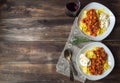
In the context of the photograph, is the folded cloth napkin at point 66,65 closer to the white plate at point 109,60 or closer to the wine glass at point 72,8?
the white plate at point 109,60

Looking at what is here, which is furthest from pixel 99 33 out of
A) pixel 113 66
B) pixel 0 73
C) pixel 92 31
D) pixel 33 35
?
pixel 0 73

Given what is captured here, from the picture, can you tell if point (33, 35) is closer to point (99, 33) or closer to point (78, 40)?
point (78, 40)

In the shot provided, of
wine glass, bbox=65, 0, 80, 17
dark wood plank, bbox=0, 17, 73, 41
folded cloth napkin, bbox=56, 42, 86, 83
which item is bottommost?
folded cloth napkin, bbox=56, 42, 86, 83

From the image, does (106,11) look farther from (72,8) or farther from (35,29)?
(35,29)

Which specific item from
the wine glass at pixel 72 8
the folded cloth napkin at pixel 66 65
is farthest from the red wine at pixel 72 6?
the folded cloth napkin at pixel 66 65

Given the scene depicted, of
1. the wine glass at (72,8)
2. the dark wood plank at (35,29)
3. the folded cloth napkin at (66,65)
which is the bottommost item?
the folded cloth napkin at (66,65)

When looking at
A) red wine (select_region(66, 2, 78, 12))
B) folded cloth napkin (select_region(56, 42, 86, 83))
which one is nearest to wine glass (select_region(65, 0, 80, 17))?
red wine (select_region(66, 2, 78, 12))

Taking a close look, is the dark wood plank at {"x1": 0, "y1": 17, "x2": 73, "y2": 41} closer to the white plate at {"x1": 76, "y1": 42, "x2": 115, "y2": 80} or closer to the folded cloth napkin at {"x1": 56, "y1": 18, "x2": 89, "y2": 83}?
the folded cloth napkin at {"x1": 56, "y1": 18, "x2": 89, "y2": 83}

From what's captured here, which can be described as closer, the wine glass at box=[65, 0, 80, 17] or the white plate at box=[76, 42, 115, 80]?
the white plate at box=[76, 42, 115, 80]
